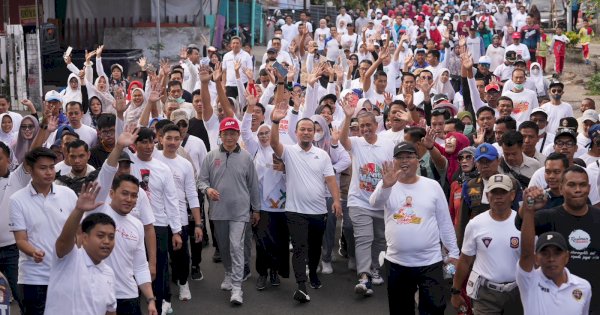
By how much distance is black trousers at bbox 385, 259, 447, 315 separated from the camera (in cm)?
881

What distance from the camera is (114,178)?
27.1 ft

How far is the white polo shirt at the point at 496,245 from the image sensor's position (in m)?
8.01

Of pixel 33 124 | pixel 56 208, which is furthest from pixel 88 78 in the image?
pixel 56 208

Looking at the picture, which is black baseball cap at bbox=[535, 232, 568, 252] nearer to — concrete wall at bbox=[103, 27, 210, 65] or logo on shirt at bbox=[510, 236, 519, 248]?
logo on shirt at bbox=[510, 236, 519, 248]

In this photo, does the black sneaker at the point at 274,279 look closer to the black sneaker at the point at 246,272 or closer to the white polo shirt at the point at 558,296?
the black sneaker at the point at 246,272

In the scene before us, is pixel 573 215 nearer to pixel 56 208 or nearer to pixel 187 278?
pixel 56 208

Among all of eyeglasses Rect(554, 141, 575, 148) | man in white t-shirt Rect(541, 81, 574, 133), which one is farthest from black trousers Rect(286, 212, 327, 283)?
man in white t-shirt Rect(541, 81, 574, 133)

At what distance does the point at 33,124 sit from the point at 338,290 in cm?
374

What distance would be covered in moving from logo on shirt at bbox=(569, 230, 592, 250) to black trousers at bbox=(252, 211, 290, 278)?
4.17 meters

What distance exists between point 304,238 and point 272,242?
18.5 inches

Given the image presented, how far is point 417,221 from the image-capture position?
8.77 metres

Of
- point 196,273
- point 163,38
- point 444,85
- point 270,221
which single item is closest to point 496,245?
point 270,221

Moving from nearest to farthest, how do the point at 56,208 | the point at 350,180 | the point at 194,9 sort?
the point at 56,208, the point at 350,180, the point at 194,9

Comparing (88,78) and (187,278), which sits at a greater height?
(88,78)
